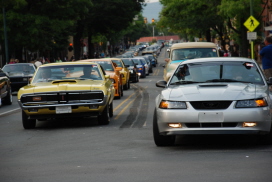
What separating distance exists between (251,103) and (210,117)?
0.68m

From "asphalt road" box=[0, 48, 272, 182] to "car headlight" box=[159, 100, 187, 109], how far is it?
66cm

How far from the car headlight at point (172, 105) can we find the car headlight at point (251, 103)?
2.69ft

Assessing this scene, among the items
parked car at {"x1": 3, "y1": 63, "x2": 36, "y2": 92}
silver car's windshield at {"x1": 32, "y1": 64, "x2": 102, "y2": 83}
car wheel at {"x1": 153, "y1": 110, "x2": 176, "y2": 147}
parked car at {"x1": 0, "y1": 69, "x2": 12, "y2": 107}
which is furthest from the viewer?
parked car at {"x1": 3, "y1": 63, "x2": 36, "y2": 92}

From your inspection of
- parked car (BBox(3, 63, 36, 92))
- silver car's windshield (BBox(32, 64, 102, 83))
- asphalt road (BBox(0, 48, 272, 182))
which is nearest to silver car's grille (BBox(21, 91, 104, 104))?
asphalt road (BBox(0, 48, 272, 182))

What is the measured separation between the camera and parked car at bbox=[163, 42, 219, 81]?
25.2 metres

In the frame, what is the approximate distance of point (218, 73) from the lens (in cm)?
1173

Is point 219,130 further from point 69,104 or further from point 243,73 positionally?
point 69,104

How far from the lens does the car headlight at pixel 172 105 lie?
10.5 metres

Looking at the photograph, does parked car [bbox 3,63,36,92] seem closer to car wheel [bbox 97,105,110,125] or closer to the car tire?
car wheel [bbox 97,105,110,125]

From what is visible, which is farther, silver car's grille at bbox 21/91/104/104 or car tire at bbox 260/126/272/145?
silver car's grille at bbox 21/91/104/104

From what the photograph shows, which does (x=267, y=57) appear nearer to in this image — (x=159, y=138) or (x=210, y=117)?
(x=159, y=138)

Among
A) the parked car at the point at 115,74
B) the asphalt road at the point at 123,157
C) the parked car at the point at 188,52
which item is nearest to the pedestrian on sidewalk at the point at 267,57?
the asphalt road at the point at 123,157

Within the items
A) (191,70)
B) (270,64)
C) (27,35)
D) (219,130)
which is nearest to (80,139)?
(191,70)

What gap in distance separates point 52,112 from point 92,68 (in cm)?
199
